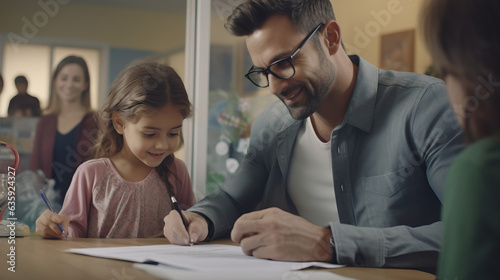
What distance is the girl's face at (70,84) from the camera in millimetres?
987

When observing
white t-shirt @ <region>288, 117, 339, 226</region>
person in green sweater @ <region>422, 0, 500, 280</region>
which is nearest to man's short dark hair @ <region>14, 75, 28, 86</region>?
white t-shirt @ <region>288, 117, 339, 226</region>

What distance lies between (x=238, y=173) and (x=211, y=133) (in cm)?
16

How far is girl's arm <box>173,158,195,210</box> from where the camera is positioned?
994 millimetres

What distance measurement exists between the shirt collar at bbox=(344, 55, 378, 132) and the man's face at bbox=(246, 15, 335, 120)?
0.07 metres

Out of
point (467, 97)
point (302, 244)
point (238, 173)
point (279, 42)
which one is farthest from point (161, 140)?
point (467, 97)

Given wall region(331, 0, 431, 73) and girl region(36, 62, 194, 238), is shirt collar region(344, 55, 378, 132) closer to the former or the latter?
wall region(331, 0, 431, 73)

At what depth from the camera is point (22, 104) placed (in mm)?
993

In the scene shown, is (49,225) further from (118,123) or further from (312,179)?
(312,179)

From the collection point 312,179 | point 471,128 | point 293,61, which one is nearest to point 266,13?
point 293,61

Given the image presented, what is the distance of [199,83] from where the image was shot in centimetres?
105

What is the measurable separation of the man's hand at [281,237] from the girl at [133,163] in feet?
1.18

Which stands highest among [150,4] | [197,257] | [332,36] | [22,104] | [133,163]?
[150,4]

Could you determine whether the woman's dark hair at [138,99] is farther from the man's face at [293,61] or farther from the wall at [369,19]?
the wall at [369,19]

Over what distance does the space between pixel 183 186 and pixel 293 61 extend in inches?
14.6
